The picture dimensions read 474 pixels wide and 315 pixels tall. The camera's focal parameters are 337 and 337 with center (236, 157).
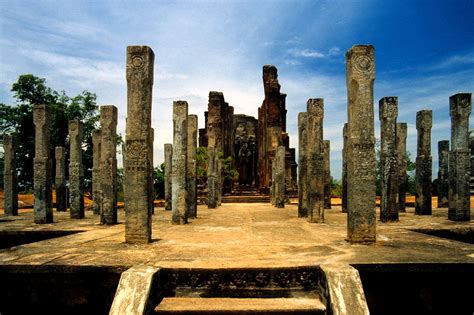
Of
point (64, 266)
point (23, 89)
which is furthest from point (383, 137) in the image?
point (23, 89)

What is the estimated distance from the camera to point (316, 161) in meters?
8.96

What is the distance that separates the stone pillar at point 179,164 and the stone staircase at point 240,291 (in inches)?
192

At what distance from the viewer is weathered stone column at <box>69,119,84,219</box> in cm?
1112

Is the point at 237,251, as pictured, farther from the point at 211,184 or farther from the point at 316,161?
the point at 211,184

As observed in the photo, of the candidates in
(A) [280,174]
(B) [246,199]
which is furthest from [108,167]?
(B) [246,199]

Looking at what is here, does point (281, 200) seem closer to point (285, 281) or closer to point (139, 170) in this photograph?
point (139, 170)

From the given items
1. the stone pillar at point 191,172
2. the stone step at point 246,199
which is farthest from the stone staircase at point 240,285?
the stone step at point 246,199

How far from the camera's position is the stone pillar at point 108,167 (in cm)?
902

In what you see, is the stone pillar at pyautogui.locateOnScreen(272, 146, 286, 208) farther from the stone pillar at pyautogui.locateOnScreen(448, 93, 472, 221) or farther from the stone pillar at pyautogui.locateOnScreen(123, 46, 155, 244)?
the stone pillar at pyautogui.locateOnScreen(123, 46, 155, 244)

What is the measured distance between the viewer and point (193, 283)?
4.00m

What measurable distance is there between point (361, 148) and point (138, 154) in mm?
3820

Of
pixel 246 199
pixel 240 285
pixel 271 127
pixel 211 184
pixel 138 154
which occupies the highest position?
pixel 271 127

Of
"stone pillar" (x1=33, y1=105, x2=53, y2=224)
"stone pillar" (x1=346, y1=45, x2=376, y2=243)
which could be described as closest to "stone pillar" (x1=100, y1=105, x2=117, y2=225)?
"stone pillar" (x1=33, y1=105, x2=53, y2=224)

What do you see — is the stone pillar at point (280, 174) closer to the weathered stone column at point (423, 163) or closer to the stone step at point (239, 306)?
the weathered stone column at point (423, 163)
